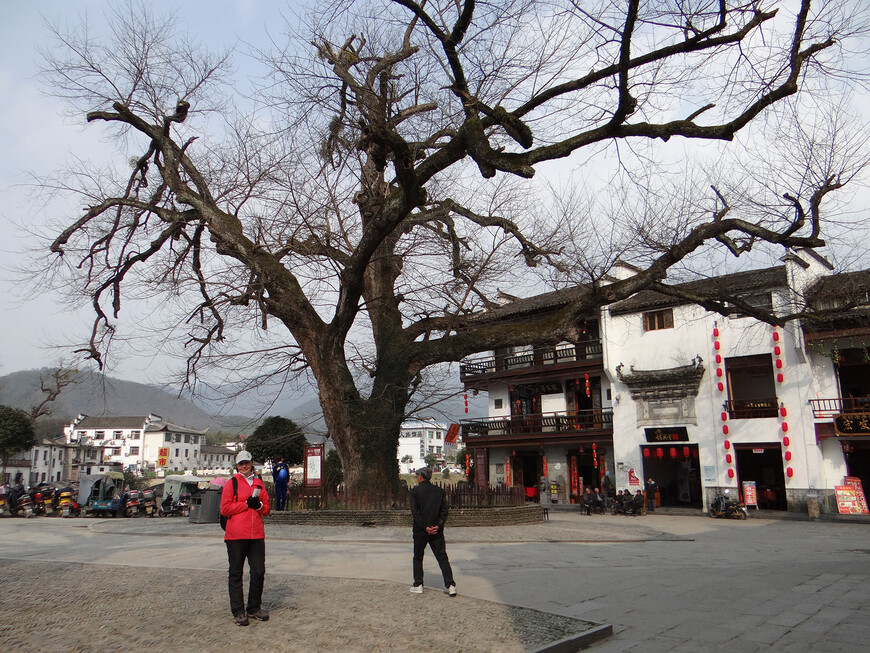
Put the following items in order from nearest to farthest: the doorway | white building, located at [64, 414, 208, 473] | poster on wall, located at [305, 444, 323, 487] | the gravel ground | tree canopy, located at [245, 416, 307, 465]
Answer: the gravel ground
poster on wall, located at [305, 444, 323, 487]
the doorway
tree canopy, located at [245, 416, 307, 465]
white building, located at [64, 414, 208, 473]

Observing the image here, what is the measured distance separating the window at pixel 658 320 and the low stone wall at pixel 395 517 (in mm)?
13275

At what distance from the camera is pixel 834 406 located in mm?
22594

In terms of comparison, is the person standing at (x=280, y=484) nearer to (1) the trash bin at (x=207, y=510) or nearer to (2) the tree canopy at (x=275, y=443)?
(1) the trash bin at (x=207, y=510)

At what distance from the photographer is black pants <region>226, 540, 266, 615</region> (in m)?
5.73

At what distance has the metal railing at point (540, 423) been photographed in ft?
97.0

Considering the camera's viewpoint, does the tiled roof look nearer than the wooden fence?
No

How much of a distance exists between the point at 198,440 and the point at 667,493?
95.0 meters

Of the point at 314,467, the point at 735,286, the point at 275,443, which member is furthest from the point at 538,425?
the point at 314,467

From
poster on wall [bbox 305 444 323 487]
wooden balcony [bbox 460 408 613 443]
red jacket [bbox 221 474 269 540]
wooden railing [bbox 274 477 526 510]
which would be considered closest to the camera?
red jacket [bbox 221 474 269 540]

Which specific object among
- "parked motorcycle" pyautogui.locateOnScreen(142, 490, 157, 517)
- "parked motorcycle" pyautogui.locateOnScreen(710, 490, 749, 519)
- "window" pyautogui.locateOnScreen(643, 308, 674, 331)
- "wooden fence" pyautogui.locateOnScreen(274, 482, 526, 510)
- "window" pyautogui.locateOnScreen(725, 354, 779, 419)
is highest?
"window" pyautogui.locateOnScreen(643, 308, 674, 331)

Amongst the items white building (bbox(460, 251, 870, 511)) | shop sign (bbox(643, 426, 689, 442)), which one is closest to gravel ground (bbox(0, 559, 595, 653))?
white building (bbox(460, 251, 870, 511))

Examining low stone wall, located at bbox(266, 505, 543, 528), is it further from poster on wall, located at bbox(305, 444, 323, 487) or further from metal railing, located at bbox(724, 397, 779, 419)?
metal railing, located at bbox(724, 397, 779, 419)

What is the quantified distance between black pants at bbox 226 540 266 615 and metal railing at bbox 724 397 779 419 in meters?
23.1

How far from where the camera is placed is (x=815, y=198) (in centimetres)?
1223
